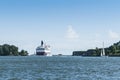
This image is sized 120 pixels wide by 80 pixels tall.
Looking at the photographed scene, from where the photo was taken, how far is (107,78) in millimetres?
69188

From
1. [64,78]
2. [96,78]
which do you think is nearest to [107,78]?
[96,78]

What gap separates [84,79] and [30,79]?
8412 millimetres

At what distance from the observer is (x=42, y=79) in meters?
67.6

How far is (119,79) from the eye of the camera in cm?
6644

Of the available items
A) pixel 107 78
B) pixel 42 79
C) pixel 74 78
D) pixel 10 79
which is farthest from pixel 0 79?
pixel 107 78

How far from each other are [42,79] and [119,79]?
1183 cm

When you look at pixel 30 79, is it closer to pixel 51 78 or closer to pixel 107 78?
pixel 51 78

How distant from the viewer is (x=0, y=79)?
67.1 metres

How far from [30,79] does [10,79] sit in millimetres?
3087

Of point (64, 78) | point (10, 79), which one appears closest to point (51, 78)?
point (64, 78)

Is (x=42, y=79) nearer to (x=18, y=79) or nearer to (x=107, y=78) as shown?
(x=18, y=79)

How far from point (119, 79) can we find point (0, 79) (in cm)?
1824

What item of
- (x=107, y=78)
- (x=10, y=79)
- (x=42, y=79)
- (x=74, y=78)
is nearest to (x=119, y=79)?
(x=107, y=78)

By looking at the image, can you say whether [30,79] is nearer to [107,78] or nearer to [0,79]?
[0,79]
